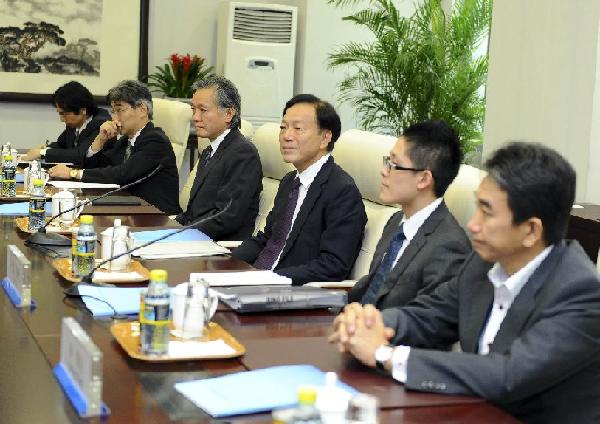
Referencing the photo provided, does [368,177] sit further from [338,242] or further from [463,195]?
[463,195]

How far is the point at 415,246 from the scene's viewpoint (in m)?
2.90

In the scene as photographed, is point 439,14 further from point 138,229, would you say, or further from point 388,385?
point 388,385

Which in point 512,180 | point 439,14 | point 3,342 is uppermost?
point 439,14

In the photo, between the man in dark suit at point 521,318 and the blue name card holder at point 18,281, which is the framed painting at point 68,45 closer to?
the blue name card holder at point 18,281

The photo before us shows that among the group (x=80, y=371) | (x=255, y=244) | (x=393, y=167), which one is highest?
(x=393, y=167)

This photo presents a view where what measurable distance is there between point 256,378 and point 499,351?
55 cm

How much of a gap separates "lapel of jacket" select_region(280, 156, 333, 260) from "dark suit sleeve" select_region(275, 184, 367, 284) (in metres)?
0.09

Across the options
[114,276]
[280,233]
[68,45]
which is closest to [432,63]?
[68,45]

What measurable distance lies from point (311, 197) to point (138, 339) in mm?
1626

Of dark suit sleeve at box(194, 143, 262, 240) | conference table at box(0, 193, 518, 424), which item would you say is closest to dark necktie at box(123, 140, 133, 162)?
dark suit sleeve at box(194, 143, 262, 240)

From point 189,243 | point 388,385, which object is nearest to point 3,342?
point 388,385

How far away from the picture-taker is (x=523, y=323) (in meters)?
2.21

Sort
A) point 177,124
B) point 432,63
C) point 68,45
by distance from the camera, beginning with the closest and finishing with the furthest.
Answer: point 177,124
point 432,63
point 68,45

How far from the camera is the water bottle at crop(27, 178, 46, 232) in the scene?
12.6ft
